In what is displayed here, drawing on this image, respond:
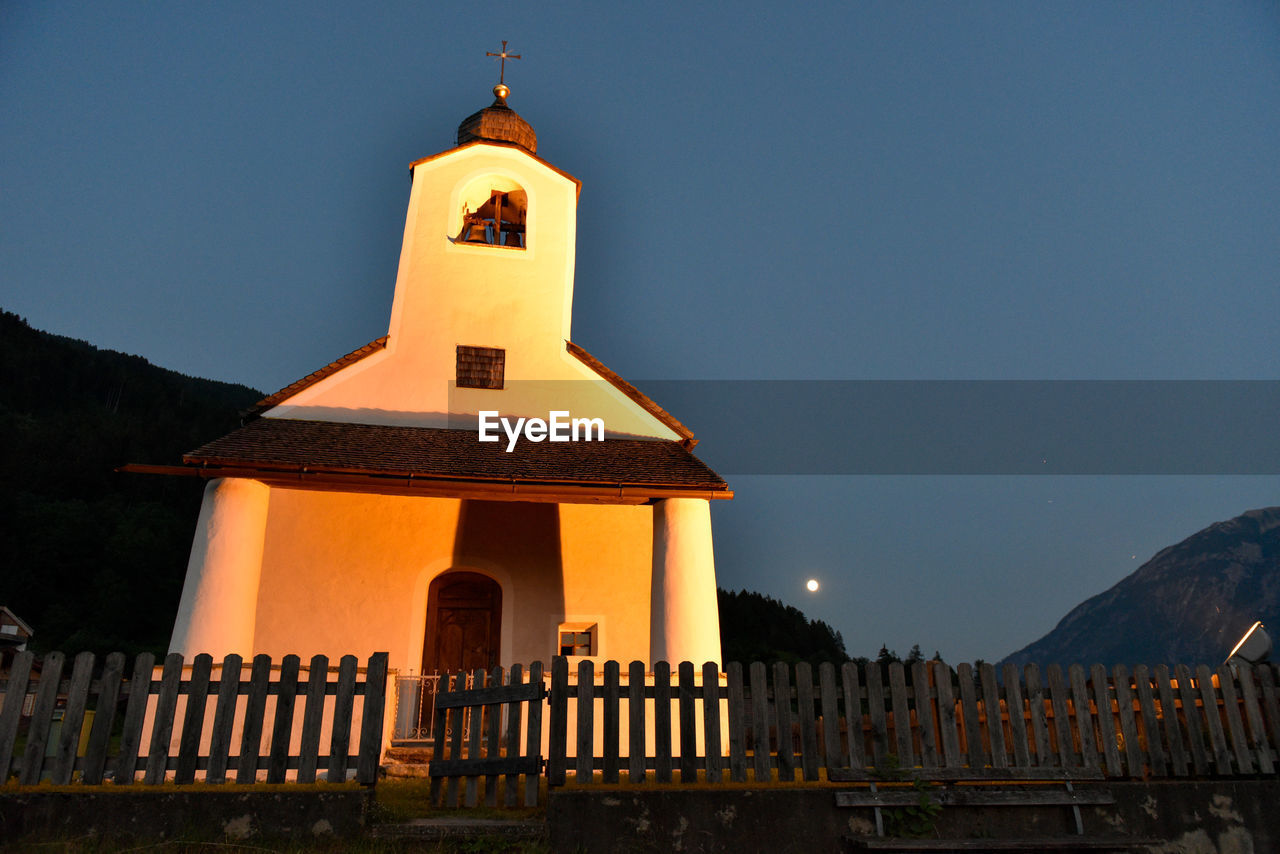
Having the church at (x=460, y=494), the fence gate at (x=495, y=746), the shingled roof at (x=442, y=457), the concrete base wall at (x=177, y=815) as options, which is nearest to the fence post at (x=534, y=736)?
the fence gate at (x=495, y=746)

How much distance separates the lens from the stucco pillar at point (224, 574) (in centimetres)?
1049

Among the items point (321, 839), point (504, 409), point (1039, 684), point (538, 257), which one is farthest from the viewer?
point (538, 257)

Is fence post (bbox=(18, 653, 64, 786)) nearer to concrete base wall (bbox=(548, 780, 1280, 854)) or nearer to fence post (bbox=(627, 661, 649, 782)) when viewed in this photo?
concrete base wall (bbox=(548, 780, 1280, 854))

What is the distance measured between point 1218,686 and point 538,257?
12.2 metres

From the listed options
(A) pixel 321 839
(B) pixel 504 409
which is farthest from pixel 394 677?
(A) pixel 321 839

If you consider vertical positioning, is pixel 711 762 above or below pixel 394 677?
below

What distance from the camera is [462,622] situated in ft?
46.4

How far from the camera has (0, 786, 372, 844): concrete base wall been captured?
6.34 metres

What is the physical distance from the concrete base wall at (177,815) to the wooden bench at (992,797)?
389cm

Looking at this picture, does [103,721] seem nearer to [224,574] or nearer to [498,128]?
[224,574]

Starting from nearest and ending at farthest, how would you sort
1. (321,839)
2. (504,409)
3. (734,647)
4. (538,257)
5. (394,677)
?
(321,839)
(394,677)
(504,409)
(538,257)
(734,647)

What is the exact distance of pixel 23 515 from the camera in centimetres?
5666

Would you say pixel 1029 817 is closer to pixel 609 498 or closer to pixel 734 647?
pixel 609 498

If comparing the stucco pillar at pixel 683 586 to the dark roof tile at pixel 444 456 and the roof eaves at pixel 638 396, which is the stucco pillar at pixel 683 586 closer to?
the dark roof tile at pixel 444 456
